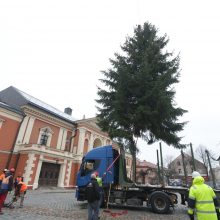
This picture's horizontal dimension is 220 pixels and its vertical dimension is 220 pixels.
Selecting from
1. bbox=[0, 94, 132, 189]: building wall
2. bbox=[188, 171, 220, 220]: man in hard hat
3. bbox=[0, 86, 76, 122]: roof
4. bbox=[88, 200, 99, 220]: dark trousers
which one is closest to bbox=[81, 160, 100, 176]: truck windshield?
bbox=[88, 200, 99, 220]: dark trousers

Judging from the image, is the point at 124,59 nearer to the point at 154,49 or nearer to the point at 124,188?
the point at 154,49

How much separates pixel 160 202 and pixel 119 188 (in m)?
2.43

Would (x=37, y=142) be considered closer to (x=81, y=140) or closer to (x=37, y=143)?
(x=37, y=143)

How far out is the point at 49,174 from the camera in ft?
78.2

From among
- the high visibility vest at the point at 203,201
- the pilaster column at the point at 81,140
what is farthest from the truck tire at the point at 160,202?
the pilaster column at the point at 81,140

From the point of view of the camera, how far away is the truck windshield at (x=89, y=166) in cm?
1072

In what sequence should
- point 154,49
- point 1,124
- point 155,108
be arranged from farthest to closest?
point 1,124 < point 154,49 < point 155,108

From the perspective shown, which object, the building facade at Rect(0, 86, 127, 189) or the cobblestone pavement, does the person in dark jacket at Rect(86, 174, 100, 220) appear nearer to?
the cobblestone pavement

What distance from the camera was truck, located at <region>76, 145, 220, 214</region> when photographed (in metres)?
9.24

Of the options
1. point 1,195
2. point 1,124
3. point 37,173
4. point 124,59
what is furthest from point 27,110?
point 1,195

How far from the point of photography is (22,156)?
867 inches

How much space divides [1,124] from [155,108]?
18719 millimetres

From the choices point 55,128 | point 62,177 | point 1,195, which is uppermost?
point 55,128

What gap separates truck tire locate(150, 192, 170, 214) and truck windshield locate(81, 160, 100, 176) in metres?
3.62
